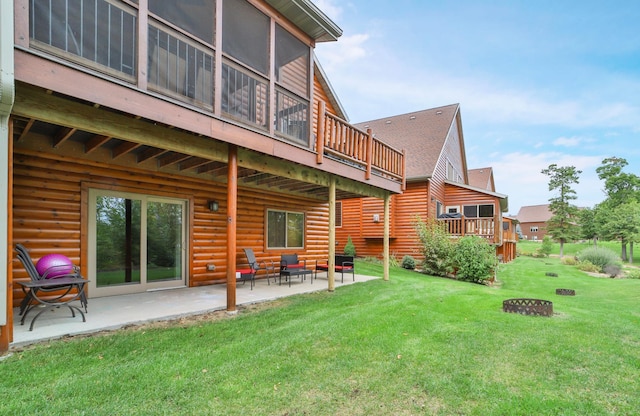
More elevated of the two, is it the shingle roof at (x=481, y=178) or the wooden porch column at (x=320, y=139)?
the shingle roof at (x=481, y=178)

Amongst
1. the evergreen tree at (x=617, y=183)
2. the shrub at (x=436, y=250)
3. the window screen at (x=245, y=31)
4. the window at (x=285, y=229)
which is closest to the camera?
the window screen at (x=245, y=31)

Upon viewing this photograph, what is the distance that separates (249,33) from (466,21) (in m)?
13.6

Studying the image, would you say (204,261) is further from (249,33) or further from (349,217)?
(349,217)

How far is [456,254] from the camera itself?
12000mm

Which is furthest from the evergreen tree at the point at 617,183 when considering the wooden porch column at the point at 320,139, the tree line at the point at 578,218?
the wooden porch column at the point at 320,139

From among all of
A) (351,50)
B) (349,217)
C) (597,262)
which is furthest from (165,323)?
(351,50)

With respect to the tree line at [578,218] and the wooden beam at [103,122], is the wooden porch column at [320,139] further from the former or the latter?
the tree line at [578,218]

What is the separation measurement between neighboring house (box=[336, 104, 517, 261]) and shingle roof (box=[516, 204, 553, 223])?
40044 millimetres

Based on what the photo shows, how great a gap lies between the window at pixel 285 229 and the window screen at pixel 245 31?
417 centimetres

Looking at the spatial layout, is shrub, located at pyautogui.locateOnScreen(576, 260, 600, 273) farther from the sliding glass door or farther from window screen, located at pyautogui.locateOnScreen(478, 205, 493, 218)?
the sliding glass door

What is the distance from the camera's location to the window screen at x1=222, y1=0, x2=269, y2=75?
5.29m

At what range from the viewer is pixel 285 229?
9578mm

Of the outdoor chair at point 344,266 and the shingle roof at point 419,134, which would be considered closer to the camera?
the outdoor chair at point 344,266

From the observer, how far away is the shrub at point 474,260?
11469 mm
